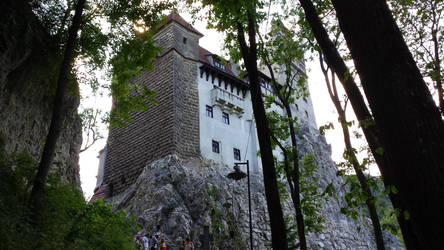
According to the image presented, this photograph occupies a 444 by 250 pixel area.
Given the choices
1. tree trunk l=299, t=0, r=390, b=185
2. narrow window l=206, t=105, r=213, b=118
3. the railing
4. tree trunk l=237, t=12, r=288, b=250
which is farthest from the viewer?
the railing

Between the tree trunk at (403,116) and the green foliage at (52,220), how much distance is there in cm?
590

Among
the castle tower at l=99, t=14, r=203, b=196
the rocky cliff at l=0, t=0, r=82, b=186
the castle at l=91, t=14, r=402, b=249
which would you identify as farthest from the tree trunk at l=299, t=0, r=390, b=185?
the castle tower at l=99, t=14, r=203, b=196

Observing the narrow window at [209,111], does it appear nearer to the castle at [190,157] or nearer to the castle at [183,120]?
the castle at [183,120]

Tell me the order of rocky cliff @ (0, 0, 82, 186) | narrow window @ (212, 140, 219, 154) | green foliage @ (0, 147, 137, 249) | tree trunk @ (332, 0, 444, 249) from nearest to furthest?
tree trunk @ (332, 0, 444, 249)
green foliage @ (0, 147, 137, 249)
rocky cliff @ (0, 0, 82, 186)
narrow window @ (212, 140, 219, 154)

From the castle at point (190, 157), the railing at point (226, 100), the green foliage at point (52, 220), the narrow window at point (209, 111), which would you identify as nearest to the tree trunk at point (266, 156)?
the green foliage at point (52, 220)

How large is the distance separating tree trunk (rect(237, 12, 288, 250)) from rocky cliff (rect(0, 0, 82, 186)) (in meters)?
5.16

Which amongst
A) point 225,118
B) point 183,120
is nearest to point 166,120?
point 183,120

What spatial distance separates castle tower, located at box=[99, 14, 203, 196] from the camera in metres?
24.6

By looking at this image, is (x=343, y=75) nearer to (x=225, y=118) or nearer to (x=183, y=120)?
(x=183, y=120)

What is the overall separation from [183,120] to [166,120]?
129 centimetres

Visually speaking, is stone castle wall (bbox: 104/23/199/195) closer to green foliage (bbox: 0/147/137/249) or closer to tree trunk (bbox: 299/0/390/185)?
green foliage (bbox: 0/147/137/249)

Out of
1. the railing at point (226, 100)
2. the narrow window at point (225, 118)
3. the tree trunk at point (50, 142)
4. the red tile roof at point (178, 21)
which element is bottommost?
the tree trunk at point (50, 142)

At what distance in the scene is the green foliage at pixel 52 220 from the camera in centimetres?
593

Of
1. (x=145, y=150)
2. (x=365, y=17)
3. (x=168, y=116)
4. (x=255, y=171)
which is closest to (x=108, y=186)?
(x=145, y=150)
